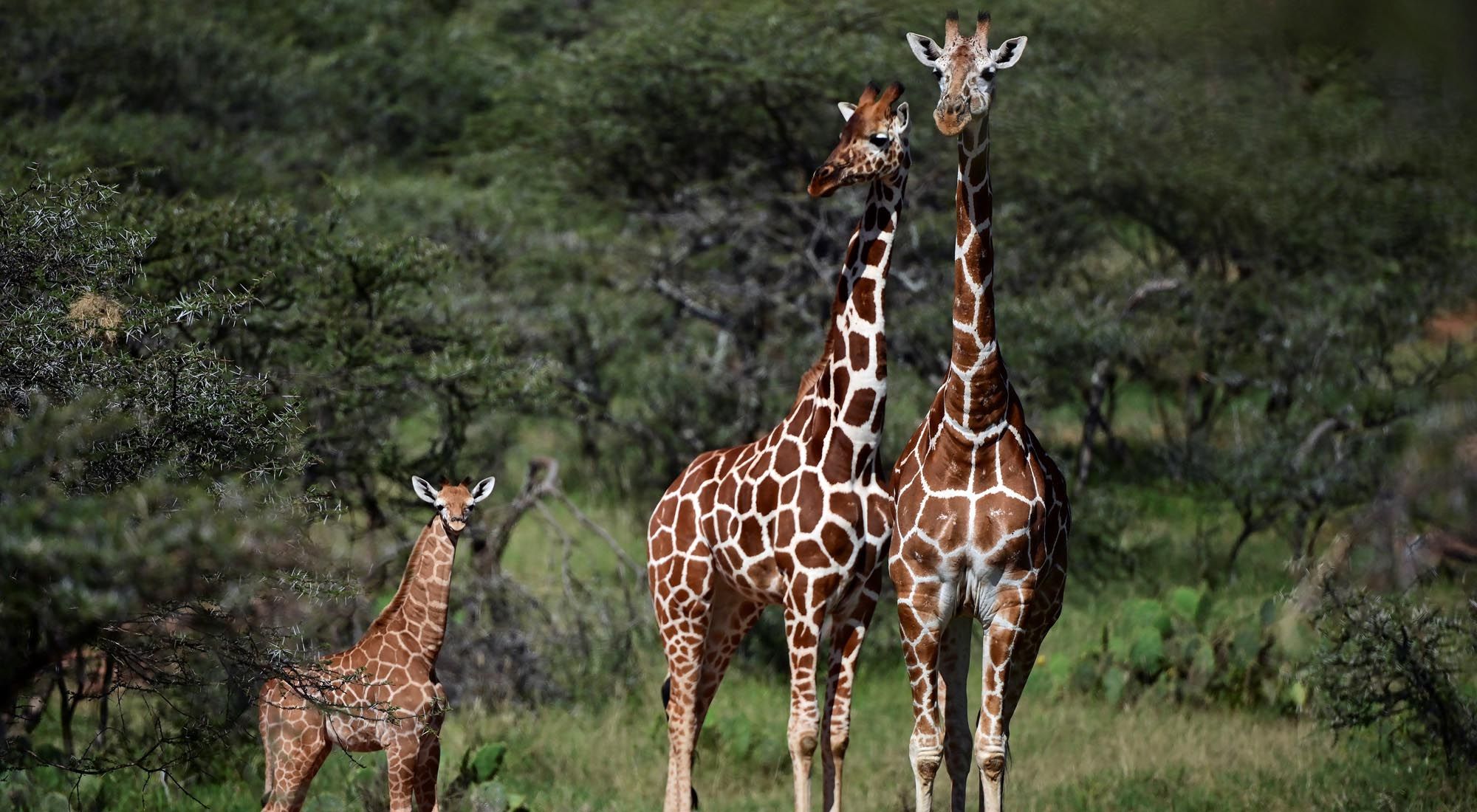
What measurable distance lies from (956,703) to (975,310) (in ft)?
5.83

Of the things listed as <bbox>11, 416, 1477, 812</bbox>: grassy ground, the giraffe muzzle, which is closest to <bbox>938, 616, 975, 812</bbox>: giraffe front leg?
<bbox>11, 416, 1477, 812</bbox>: grassy ground

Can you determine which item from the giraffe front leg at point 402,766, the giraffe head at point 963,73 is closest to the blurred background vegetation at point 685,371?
the giraffe front leg at point 402,766

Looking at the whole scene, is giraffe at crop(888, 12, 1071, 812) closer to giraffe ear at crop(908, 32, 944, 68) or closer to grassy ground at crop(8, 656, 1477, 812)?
giraffe ear at crop(908, 32, 944, 68)

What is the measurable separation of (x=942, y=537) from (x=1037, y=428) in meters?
9.69

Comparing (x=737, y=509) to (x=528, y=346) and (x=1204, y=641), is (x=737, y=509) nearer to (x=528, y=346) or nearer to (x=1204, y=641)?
(x=1204, y=641)

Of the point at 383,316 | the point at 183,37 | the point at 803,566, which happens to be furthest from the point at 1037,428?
the point at 183,37

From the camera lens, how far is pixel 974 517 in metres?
6.18

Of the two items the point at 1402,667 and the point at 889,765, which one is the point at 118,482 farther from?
the point at 1402,667

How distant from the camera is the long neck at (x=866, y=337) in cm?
645

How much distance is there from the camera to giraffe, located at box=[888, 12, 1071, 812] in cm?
618

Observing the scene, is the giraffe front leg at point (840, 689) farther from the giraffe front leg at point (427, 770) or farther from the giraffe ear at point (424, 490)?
the giraffe ear at point (424, 490)

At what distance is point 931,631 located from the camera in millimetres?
6234

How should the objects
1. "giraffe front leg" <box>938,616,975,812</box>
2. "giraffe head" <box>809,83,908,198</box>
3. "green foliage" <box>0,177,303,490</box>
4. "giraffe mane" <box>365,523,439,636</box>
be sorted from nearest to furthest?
"green foliage" <box>0,177,303,490</box> < "giraffe head" <box>809,83,908,198</box> < "giraffe mane" <box>365,523,439,636</box> < "giraffe front leg" <box>938,616,975,812</box>

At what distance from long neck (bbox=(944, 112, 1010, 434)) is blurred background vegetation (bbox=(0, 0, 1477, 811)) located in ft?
3.65
